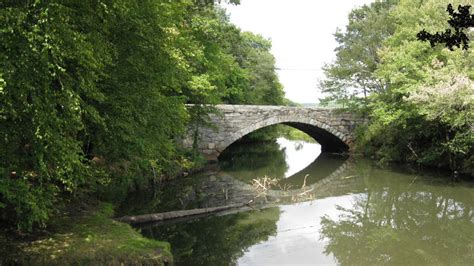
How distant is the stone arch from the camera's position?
24.6 metres

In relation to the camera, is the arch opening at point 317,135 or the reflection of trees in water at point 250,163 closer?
the reflection of trees in water at point 250,163

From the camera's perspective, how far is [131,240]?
7.12m

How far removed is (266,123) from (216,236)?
16.3 meters

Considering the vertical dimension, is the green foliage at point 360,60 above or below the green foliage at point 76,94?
above

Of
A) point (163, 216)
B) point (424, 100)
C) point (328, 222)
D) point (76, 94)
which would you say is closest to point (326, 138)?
point (424, 100)

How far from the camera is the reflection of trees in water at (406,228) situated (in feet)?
29.6

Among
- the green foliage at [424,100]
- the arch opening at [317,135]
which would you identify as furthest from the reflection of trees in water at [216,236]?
the arch opening at [317,135]

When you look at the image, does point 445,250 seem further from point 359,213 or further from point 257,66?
point 257,66

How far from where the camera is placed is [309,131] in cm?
3180

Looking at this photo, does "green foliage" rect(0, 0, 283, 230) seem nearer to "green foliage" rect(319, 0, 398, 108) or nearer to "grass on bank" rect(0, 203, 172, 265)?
"grass on bank" rect(0, 203, 172, 265)

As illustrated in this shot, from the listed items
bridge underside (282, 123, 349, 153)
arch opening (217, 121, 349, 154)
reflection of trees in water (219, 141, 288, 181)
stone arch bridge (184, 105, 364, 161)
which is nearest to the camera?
reflection of trees in water (219, 141, 288, 181)

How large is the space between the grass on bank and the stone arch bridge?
43.8ft

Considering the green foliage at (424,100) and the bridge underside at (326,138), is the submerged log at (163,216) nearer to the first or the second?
the green foliage at (424,100)

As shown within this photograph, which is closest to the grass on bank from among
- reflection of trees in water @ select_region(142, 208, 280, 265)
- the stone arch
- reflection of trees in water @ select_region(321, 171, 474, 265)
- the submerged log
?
reflection of trees in water @ select_region(142, 208, 280, 265)
